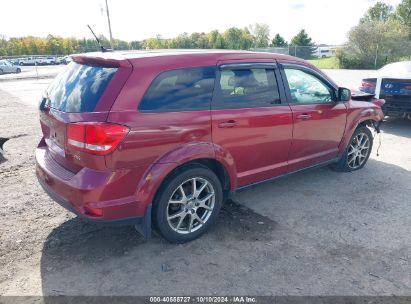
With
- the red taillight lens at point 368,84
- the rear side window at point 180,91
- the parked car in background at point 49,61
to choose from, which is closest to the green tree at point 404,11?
the red taillight lens at point 368,84

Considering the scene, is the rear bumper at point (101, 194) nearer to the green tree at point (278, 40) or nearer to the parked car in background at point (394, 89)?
the parked car in background at point (394, 89)

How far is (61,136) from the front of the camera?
302cm

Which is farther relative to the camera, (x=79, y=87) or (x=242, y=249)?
(x=242, y=249)

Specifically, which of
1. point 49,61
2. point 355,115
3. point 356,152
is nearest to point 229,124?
point 355,115

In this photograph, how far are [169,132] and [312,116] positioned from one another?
6.78 feet

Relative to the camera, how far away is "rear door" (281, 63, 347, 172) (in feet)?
13.4

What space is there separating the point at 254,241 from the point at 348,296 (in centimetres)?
100

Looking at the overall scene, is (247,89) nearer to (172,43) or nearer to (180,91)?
(180,91)

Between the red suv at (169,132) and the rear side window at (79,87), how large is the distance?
0.01 m

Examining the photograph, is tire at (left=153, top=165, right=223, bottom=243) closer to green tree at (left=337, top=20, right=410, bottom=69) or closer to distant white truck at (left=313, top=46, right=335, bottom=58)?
green tree at (left=337, top=20, right=410, bottom=69)

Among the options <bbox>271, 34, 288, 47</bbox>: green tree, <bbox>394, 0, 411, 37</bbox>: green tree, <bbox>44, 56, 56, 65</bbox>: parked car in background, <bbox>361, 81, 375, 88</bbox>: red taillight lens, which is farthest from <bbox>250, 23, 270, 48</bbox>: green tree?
<bbox>361, 81, 375, 88</bbox>: red taillight lens

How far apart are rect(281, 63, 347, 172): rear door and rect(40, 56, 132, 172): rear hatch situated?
6.71ft

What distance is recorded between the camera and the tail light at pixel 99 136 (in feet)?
8.92

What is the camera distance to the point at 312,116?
4234 millimetres
